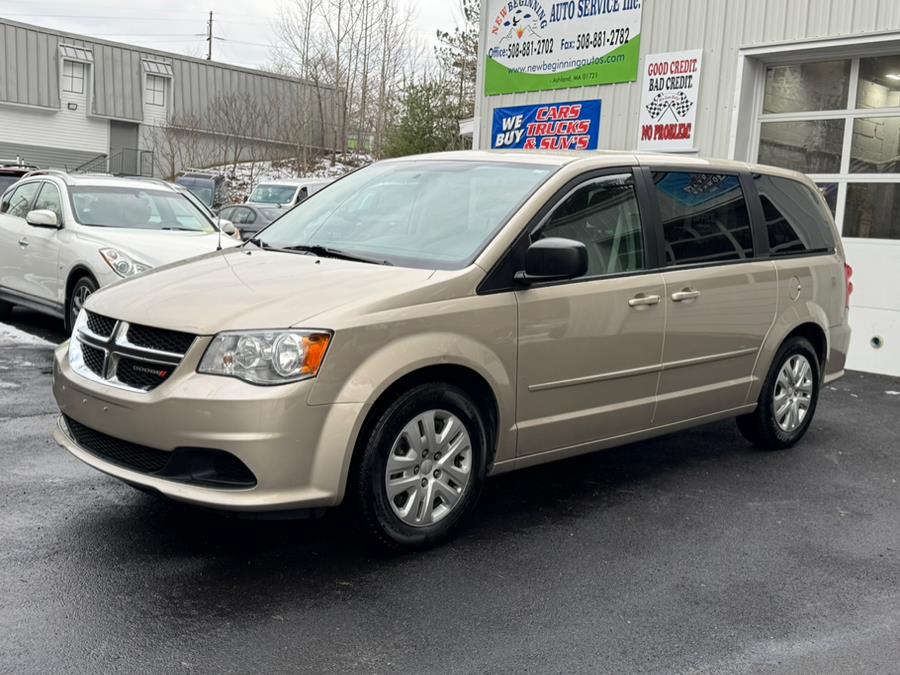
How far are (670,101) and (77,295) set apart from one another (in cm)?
685

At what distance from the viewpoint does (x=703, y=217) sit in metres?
5.64

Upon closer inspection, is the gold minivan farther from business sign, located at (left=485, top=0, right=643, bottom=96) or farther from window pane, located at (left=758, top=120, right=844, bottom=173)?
business sign, located at (left=485, top=0, right=643, bottom=96)

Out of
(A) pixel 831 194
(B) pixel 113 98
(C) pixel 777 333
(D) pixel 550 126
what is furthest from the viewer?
(B) pixel 113 98

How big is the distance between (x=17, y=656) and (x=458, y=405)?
6.40 ft

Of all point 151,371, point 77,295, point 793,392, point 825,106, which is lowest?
point 793,392

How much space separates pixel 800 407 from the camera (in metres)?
6.51

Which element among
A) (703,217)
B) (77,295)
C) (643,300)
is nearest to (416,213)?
(643,300)

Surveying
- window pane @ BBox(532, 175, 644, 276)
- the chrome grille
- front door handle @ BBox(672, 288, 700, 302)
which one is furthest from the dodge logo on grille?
front door handle @ BBox(672, 288, 700, 302)

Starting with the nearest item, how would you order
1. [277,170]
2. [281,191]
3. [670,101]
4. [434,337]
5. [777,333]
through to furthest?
[434,337], [777,333], [670,101], [281,191], [277,170]

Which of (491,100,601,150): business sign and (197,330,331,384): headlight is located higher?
(491,100,601,150): business sign

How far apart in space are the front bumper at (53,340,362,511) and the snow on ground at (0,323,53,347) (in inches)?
237

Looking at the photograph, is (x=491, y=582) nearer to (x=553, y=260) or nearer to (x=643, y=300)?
(x=553, y=260)

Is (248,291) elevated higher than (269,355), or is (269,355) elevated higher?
(248,291)

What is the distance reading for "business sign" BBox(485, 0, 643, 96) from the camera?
11.9m
